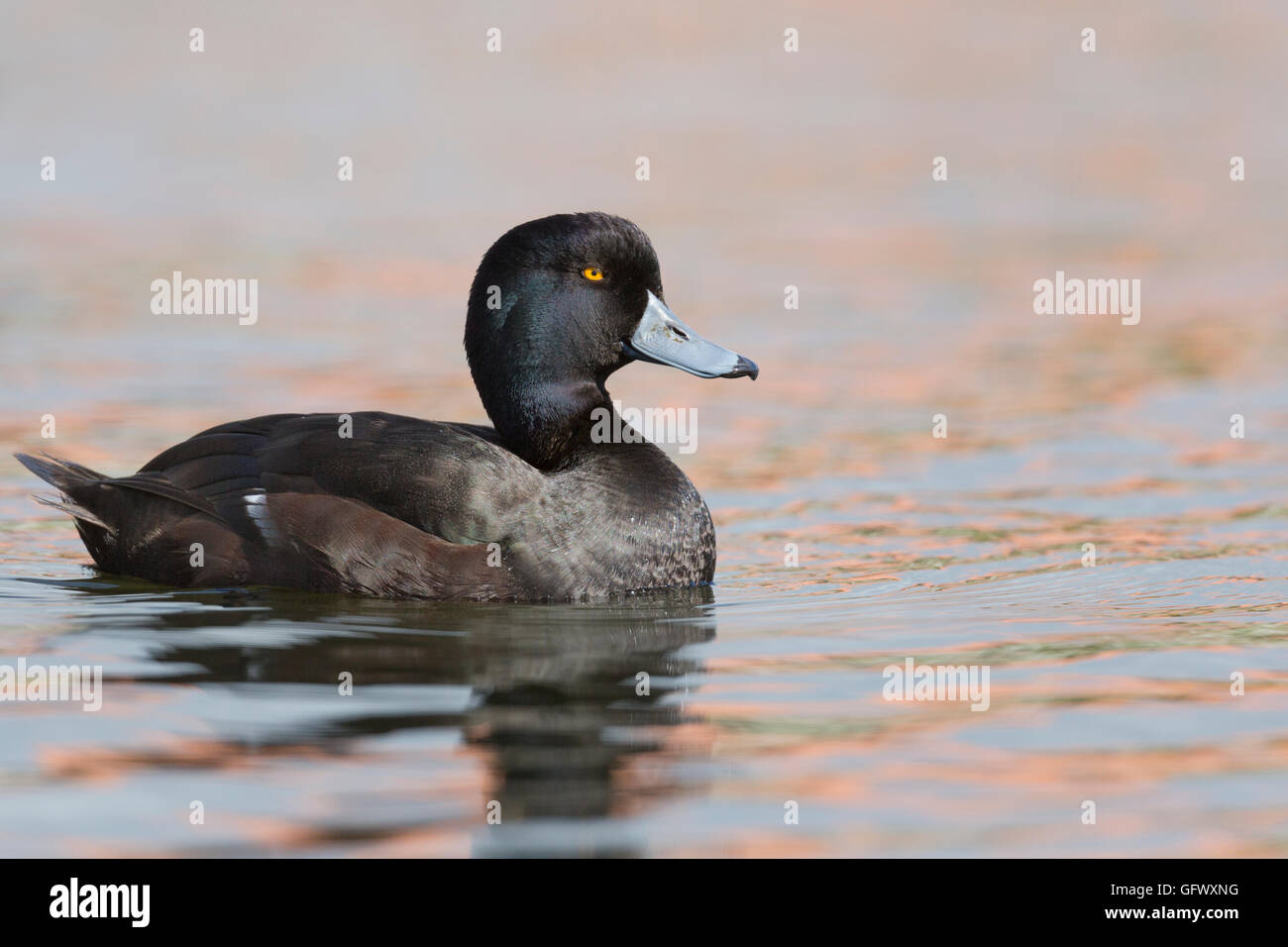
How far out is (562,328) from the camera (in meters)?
7.79

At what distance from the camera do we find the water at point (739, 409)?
5246 mm

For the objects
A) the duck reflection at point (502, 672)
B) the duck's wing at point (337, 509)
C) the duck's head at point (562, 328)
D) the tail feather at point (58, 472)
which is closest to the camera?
the duck reflection at point (502, 672)

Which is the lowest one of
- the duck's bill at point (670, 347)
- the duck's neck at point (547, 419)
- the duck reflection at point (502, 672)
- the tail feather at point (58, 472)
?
the duck reflection at point (502, 672)

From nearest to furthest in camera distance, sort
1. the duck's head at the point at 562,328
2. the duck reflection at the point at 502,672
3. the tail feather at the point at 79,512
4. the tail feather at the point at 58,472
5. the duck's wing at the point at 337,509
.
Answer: the duck reflection at the point at 502,672 → the duck's wing at the point at 337,509 → the duck's head at the point at 562,328 → the tail feather at the point at 79,512 → the tail feather at the point at 58,472

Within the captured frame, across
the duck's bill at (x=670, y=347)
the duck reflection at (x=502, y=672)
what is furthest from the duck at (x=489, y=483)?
the duck reflection at (x=502, y=672)

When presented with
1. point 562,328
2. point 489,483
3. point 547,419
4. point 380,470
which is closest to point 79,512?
point 380,470

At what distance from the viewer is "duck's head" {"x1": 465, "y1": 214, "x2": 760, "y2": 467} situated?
25.4ft

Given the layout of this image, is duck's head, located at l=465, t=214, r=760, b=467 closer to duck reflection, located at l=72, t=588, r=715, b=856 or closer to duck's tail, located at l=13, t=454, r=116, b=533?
duck reflection, located at l=72, t=588, r=715, b=856

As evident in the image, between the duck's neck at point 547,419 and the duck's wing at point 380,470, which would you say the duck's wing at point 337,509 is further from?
the duck's neck at point 547,419

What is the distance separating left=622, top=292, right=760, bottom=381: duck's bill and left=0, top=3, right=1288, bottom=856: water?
0.92 meters

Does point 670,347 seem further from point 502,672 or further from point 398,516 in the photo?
point 502,672

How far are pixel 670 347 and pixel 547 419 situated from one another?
1.93 ft
